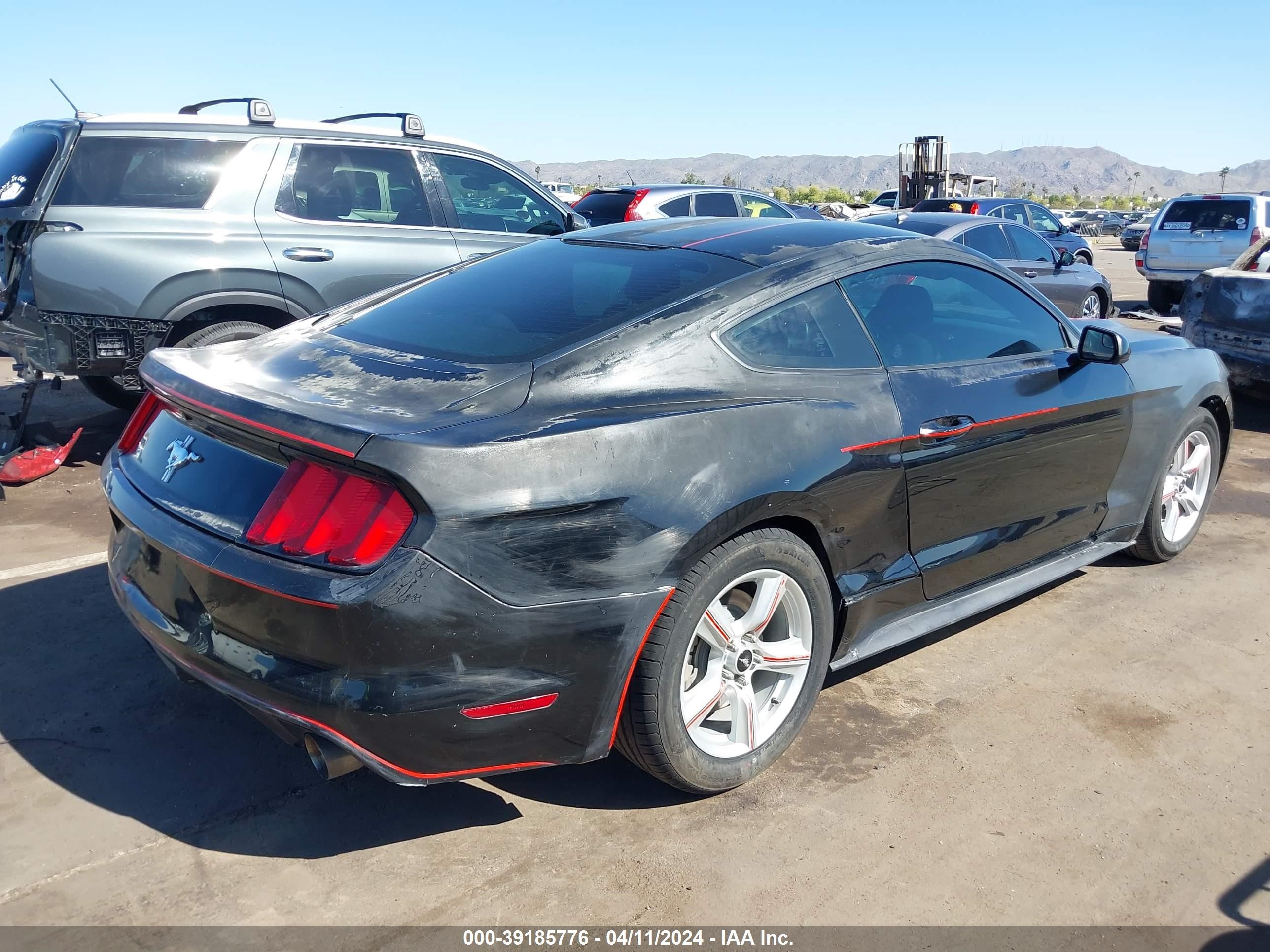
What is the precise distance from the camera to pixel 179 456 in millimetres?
2785

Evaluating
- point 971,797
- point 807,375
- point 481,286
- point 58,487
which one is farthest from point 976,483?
point 58,487

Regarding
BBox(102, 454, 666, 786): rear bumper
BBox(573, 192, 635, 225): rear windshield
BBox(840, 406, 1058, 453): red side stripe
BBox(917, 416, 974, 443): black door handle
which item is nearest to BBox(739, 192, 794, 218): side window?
BBox(573, 192, 635, 225): rear windshield

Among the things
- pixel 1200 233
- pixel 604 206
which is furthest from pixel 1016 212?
pixel 604 206

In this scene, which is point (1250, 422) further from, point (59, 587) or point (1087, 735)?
point (59, 587)

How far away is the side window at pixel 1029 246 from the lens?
35.9ft

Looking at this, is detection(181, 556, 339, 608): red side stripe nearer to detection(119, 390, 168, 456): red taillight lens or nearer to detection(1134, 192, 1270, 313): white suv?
detection(119, 390, 168, 456): red taillight lens

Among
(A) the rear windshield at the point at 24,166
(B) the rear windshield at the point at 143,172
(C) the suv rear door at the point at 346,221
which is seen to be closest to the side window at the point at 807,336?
(C) the suv rear door at the point at 346,221

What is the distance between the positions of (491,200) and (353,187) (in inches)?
38.6

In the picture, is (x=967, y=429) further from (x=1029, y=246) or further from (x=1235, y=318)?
(x=1029, y=246)

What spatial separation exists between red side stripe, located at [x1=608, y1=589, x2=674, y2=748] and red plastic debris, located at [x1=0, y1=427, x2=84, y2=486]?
14.6ft

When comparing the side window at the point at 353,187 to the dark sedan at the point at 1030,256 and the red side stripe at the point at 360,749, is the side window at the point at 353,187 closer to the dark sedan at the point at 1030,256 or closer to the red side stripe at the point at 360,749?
the red side stripe at the point at 360,749

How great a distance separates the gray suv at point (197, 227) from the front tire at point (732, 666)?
364 centimetres

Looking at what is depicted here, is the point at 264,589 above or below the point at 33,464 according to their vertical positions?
above

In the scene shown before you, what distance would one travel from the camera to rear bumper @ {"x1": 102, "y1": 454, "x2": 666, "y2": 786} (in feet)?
7.67
